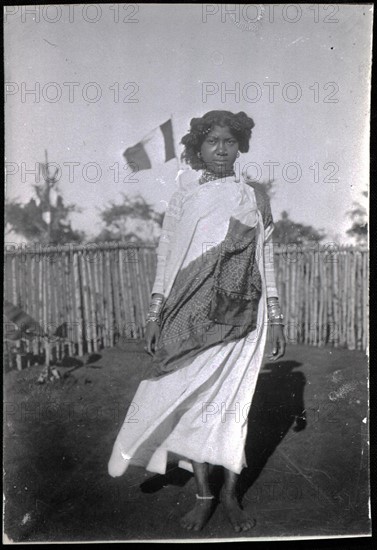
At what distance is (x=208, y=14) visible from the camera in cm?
285

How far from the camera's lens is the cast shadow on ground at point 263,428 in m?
2.85

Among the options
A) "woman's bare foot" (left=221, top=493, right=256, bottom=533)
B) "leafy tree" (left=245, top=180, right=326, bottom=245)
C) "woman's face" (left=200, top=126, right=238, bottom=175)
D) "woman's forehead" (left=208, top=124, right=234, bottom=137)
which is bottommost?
"woman's bare foot" (left=221, top=493, right=256, bottom=533)

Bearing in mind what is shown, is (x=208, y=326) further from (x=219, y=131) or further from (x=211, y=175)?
(x=219, y=131)

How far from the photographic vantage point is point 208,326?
2.61m

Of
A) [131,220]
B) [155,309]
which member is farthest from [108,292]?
[155,309]

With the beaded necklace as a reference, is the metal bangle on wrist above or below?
below

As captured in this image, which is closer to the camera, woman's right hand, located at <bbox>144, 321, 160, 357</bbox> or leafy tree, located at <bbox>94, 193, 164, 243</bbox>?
woman's right hand, located at <bbox>144, 321, 160, 357</bbox>

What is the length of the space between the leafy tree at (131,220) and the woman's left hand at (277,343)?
835 mm

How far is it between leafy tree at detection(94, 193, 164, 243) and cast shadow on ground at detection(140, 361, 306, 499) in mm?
1198

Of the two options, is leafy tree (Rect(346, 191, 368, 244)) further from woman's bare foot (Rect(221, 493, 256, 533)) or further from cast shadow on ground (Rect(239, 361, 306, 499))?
A: woman's bare foot (Rect(221, 493, 256, 533))

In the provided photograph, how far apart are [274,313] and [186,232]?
61 cm

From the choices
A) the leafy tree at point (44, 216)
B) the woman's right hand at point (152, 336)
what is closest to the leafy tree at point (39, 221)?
the leafy tree at point (44, 216)

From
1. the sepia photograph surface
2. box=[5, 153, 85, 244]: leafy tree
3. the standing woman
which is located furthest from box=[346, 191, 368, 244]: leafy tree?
box=[5, 153, 85, 244]: leafy tree

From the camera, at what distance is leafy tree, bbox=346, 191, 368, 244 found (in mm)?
2990
